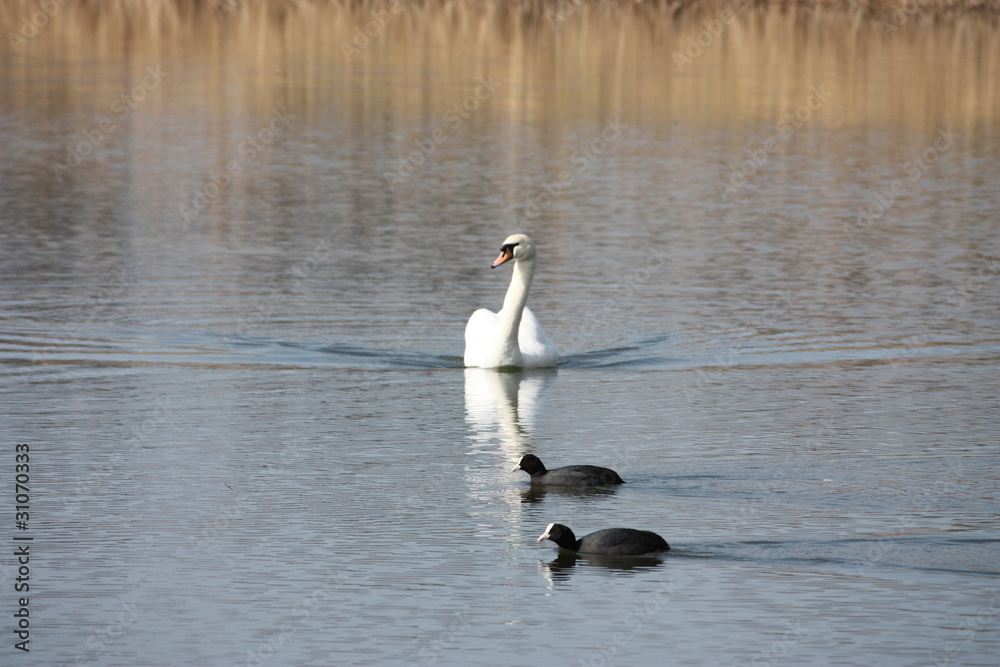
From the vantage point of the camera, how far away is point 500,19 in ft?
218

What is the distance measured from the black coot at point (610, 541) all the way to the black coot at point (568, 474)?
1.57 metres

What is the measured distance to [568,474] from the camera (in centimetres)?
1282

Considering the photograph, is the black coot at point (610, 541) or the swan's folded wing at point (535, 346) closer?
the black coot at point (610, 541)

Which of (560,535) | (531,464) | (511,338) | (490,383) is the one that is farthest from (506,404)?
(560,535)

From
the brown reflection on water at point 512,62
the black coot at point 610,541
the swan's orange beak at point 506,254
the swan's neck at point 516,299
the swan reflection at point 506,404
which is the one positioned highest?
the brown reflection on water at point 512,62

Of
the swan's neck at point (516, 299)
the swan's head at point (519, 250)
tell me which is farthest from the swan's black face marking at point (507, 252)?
the swan's neck at point (516, 299)

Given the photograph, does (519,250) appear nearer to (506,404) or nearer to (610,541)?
(506,404)

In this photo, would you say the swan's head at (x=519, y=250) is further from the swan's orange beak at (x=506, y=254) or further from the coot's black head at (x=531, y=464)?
the coot's black head at (x=531, y=464)

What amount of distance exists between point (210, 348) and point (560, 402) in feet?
12.8

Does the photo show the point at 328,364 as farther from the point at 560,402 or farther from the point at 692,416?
the point at 692,416

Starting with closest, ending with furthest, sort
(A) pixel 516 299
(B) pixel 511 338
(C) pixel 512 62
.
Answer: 1. (B) pixel 511 338
2. (A) pixel 516 299
3. (C) pixel 512 62

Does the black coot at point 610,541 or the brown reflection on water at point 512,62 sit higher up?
the brown reflection on water at point 512,62

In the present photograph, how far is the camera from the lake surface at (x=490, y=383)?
1021cm

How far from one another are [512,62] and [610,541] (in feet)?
140
